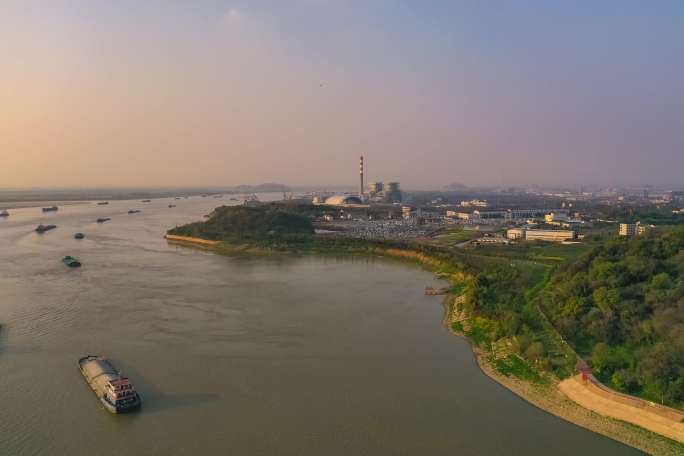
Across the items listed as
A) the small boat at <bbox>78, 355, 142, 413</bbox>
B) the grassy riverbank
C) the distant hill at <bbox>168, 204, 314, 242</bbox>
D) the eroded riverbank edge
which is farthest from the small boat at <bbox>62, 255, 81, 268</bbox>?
the eroded riverbank edge

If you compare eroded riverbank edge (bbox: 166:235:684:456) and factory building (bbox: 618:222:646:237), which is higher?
factory building (bbox: 618:222:646:237)

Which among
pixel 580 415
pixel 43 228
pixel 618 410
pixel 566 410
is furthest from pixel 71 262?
pixel 618 410

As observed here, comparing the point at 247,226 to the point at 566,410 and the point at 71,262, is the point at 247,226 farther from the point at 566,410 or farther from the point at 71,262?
the point at 566,410

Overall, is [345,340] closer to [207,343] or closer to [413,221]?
[207,343]

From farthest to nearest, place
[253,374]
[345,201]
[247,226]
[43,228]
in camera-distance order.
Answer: [345,201] < [43,228] < [247,226] < [253,374]

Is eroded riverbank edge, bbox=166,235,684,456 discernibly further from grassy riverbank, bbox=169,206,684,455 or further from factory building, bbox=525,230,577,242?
factory building, bbox=525,230,577,242

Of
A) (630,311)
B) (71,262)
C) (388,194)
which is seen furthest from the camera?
(388,194)

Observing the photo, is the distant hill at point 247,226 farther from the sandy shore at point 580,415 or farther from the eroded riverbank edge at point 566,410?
the sandy shore at point 580,415
